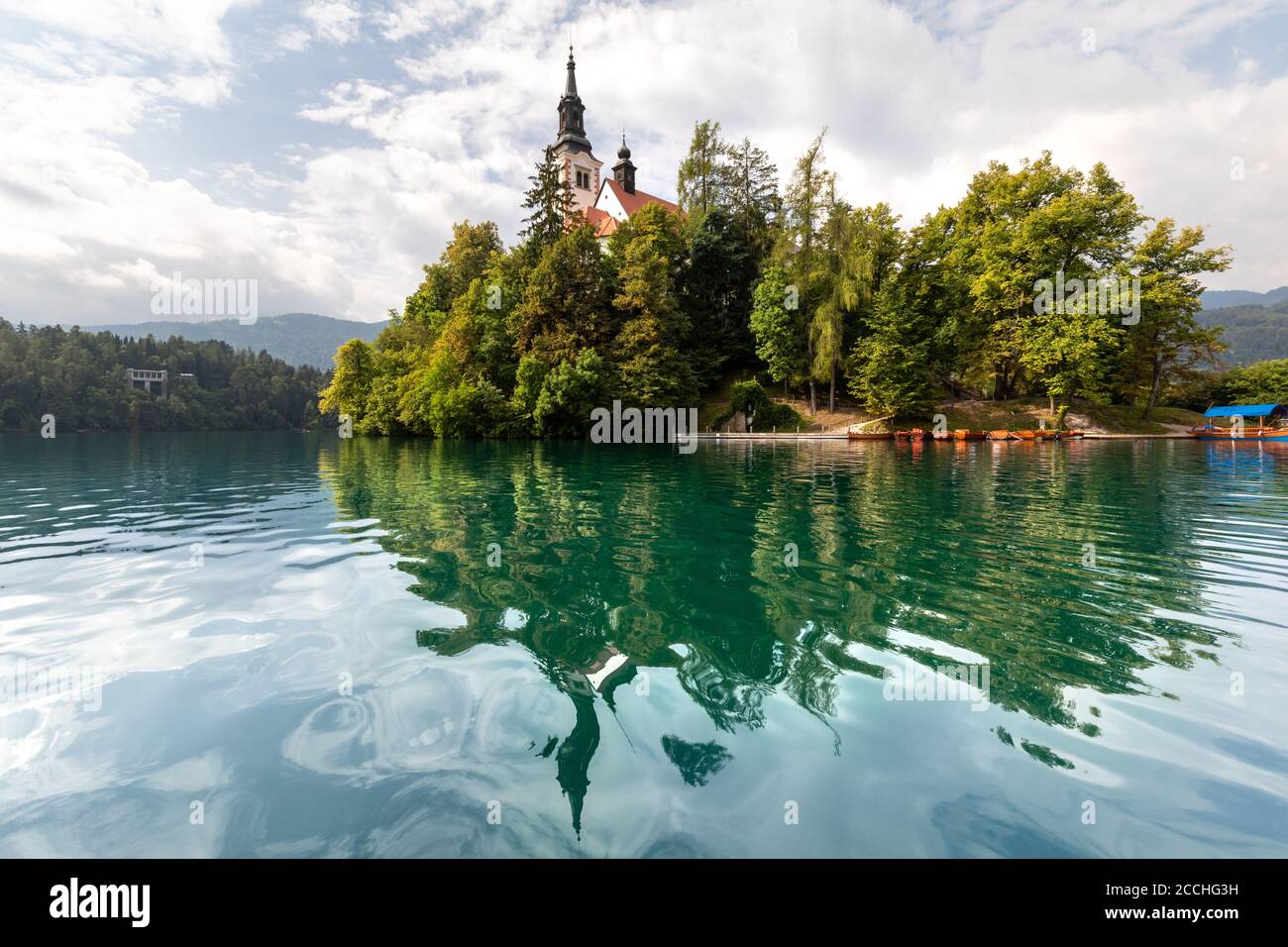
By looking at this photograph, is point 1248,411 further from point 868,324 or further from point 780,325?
point 780,325

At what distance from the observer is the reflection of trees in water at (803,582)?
4.97 metres

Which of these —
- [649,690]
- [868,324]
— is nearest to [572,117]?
[868,324]

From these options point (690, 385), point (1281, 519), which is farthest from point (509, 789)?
point (690, 385)

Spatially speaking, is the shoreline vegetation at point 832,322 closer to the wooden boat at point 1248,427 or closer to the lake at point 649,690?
the wooden boat at point 1248,427

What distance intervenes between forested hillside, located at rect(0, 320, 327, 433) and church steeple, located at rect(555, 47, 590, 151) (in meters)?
82.4

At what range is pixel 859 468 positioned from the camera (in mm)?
22172

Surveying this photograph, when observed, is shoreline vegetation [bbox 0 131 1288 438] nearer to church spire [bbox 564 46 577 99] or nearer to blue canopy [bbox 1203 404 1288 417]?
blue canopy [bbox 1203 404 1288 417]

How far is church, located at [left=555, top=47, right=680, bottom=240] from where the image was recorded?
79062 mm

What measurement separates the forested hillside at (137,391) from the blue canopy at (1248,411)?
474ft

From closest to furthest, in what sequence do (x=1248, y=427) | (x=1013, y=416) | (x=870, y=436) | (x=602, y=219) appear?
(x=870, y=436) < (x=1248, y=427) < (x=1013, y=416) < (x=602, y=219)

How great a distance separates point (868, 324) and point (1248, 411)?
34555mm

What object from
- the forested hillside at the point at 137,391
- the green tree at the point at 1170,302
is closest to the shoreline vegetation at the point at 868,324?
the green tree at the point at 1170,302

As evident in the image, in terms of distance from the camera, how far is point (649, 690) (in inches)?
181
